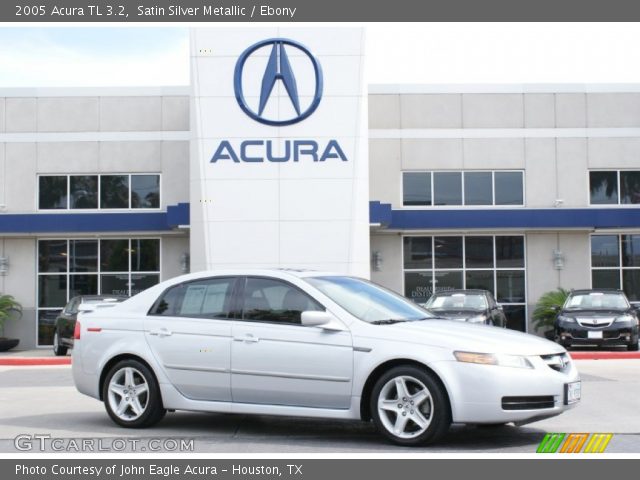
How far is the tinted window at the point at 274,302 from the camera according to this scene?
9203 mm

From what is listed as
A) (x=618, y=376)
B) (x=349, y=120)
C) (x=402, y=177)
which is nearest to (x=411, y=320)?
(x=618, y=376)

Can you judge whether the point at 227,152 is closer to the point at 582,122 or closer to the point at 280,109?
the point at 280,109

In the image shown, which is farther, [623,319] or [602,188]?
[602,188]

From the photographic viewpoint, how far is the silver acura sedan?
27.3ft

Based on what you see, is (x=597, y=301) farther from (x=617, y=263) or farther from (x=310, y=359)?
(x=310, y=359)

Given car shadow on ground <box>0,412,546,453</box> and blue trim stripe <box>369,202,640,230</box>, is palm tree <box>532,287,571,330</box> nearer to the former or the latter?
blue trim stripe <box>369,202,640,230</box>

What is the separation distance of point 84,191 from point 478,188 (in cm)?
1178

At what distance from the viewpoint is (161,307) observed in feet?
32.7

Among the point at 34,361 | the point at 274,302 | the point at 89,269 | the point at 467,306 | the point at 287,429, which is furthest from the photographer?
the point at 89,269

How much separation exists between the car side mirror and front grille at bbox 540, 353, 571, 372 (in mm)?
1820

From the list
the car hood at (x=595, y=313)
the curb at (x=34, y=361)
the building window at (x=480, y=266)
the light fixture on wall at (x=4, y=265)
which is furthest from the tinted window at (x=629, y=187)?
the light fixture on wall at (x=4, y=265)

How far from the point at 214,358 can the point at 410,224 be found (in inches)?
746

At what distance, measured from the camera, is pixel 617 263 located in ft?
96.3

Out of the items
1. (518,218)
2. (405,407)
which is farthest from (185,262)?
(405,407)
